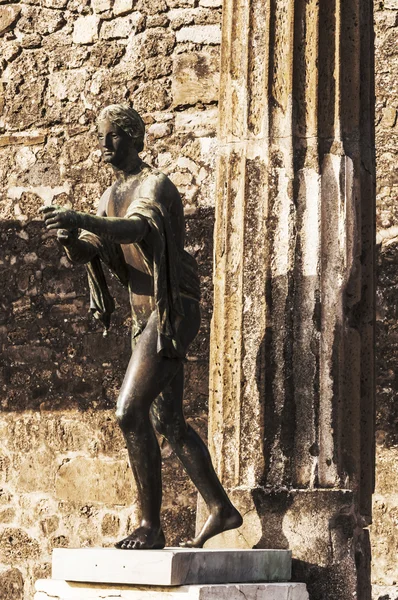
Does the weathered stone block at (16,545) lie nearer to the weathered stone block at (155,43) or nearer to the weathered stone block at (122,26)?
the weathered stone block at (155,43)

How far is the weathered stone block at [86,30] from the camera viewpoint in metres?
9.27

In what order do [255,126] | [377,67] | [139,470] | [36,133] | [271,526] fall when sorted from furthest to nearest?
[36,133] → [377,67] → [255,126] → [271,526] → [139,470]

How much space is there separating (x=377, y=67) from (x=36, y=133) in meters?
2.38

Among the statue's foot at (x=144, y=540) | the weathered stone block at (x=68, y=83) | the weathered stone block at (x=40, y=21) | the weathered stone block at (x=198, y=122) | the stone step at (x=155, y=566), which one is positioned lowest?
the stone step at (x=155, y=566)

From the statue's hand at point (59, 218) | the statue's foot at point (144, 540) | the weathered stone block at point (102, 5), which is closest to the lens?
the statue's hand at point (59, 218)

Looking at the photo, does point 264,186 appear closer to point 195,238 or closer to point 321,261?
point 321,261

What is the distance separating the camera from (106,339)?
890 centimetres

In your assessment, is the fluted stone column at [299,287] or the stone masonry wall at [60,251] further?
the stone masonry wall at [60,251]

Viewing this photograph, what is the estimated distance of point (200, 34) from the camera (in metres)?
8.95

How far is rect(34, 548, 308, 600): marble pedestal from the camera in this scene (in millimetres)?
4875

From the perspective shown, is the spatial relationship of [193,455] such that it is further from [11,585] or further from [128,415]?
[11,585]

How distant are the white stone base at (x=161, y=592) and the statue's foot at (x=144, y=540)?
18cm

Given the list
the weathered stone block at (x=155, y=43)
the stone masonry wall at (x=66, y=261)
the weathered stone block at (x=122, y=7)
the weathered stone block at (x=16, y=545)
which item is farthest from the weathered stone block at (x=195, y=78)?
the weathered stone block at (x=16, y=545)

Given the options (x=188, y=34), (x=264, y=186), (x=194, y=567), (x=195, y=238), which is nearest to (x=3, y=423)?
(x=195, y=238)
